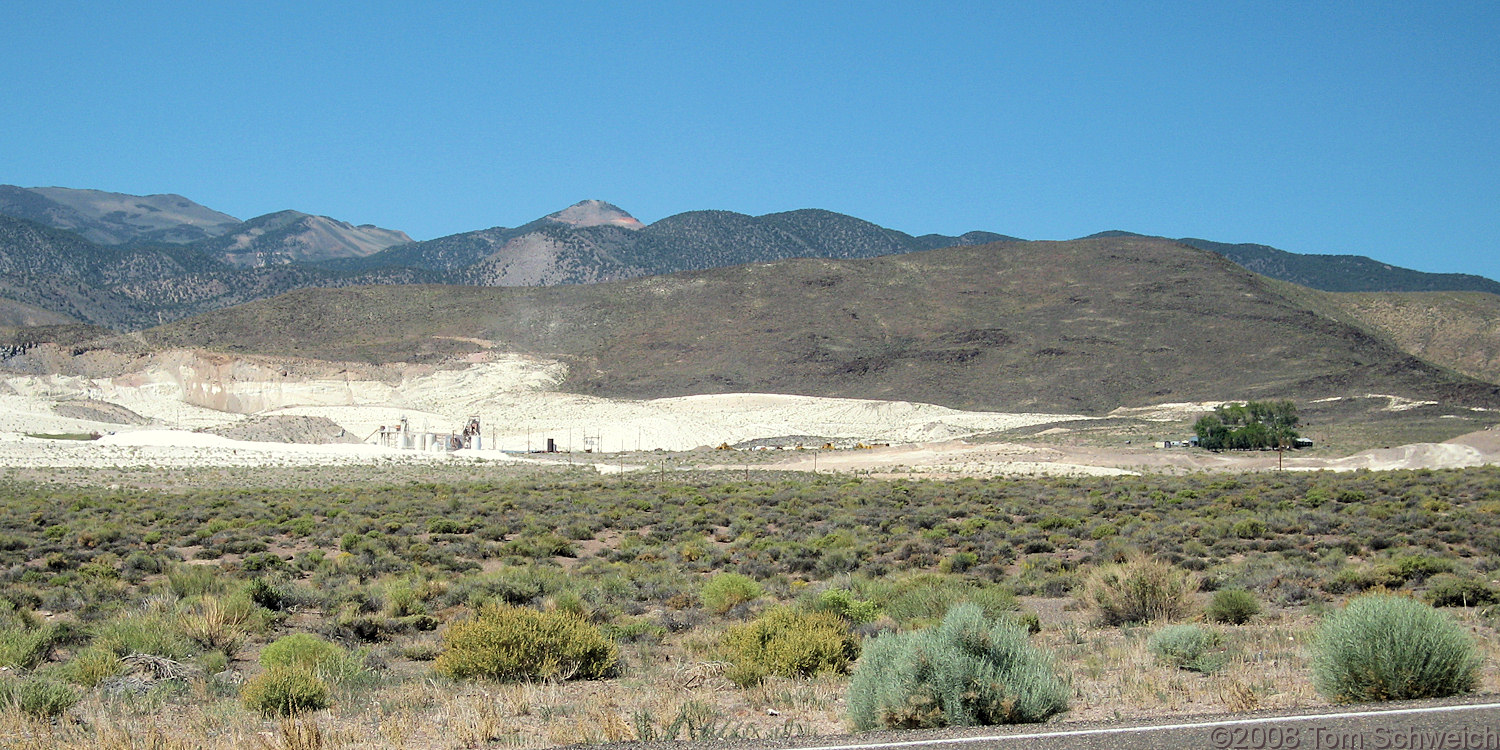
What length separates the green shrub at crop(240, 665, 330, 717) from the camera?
25.4ft

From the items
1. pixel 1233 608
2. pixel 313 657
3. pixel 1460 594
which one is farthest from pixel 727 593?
pixel 1460 594

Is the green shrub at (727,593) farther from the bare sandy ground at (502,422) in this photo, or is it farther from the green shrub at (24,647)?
the bare sandy ground at (502,422)

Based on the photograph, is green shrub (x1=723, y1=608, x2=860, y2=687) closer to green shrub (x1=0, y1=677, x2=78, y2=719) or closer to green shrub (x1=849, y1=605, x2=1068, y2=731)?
green shrub (x1=849, y1=605, x2=1068, y2=731)

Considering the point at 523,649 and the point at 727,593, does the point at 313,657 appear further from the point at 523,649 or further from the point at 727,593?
the point at 727,593

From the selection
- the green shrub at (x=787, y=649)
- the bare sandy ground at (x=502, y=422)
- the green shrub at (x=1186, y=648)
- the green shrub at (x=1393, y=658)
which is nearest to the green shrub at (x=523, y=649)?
the green shrub at (x=787, y=649)

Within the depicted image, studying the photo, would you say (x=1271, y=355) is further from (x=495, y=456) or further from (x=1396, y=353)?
(x=495, y=456)

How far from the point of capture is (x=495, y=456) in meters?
55.1

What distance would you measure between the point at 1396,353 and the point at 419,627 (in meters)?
105

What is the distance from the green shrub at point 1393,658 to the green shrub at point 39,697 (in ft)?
28.6

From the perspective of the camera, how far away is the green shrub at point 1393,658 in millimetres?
6969

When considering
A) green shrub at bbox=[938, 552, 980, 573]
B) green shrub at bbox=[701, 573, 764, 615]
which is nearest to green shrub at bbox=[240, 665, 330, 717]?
green shrub at bbox=[701, 573, 764, 615]

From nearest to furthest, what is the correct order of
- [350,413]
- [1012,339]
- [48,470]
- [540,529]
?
[540,529] < [48,470] < [350,413] < [1012,339]

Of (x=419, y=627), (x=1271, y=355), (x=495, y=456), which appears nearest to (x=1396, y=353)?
(x=1271, y=355)

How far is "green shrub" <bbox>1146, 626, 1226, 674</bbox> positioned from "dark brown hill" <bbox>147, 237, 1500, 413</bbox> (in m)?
79.1
